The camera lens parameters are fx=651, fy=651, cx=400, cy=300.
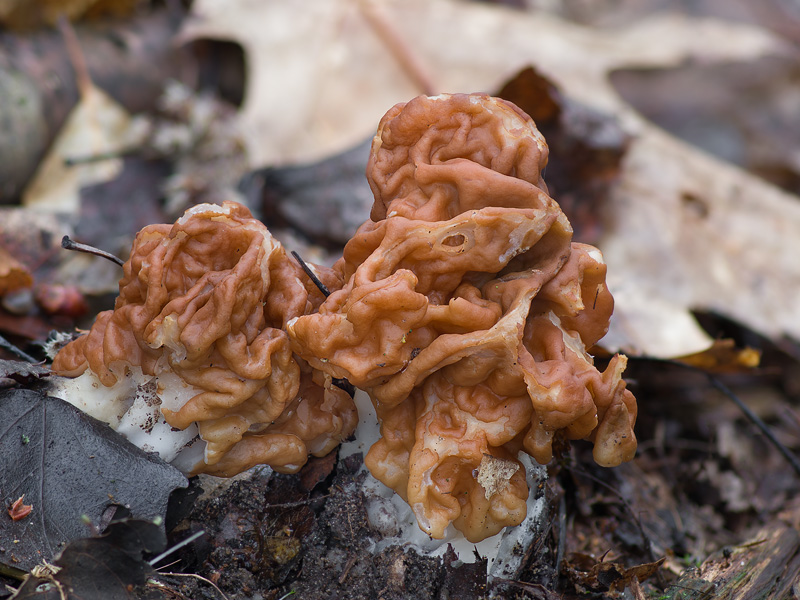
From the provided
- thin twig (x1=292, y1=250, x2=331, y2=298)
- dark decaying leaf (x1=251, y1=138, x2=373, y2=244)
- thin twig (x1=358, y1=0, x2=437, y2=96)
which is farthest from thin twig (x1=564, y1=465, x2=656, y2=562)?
thin twig (x1=358, y1=0, x2=437, y2=96)

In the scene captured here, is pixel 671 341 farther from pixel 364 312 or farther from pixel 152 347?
pixel 152 347

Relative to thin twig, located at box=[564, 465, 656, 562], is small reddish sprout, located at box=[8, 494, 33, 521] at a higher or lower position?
higher

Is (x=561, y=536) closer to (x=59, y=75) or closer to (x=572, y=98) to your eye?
(x=572, y=98)

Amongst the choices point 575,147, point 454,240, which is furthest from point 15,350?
point 575,147

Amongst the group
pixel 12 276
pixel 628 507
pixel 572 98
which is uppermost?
pixel 12 276

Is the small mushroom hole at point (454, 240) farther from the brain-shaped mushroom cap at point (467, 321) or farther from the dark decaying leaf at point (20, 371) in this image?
the dark decaying leaf at point (20, 371)

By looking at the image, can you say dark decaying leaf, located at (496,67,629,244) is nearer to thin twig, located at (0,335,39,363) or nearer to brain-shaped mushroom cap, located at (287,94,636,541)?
brain-shaped mushroom cap, located at (287,94,636,541)

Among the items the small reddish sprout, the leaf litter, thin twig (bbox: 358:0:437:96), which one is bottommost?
the leaf litter
